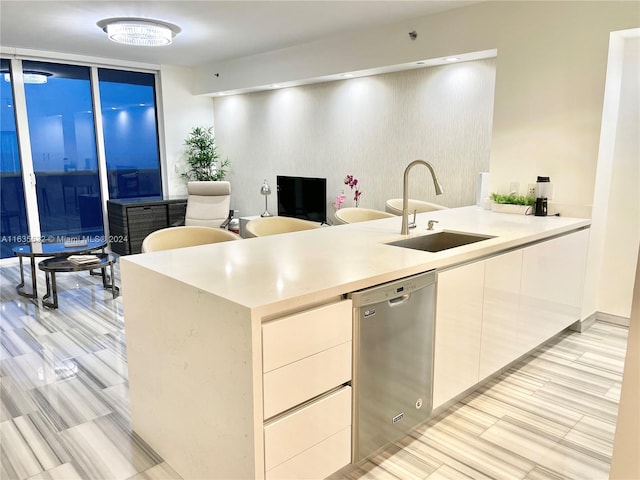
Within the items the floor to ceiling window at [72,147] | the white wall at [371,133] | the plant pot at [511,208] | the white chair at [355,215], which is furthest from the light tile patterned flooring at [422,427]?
the floor to ceiling window at [72,147]

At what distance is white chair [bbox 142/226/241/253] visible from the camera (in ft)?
8.96

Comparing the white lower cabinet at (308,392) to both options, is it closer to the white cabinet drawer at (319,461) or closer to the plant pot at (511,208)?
the white cabinet drawer at (319,461)

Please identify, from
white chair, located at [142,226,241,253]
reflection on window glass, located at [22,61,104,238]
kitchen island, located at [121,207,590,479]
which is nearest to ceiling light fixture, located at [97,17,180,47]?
reflection on window glass, located at [22,61,104,238]

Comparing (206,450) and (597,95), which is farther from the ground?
(597,95)

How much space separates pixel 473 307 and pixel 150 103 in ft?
20.1

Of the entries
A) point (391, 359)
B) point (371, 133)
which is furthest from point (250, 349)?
point (371, 133)

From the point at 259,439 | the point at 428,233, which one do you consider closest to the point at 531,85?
the point at 428,233

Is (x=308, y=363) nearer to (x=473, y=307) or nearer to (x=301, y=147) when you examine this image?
(x=473, y=307)

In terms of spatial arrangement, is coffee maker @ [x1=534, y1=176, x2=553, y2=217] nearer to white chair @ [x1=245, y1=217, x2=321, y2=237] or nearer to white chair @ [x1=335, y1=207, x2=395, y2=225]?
white chair @ [x1=335, y1=207, x2=395, y2=225]

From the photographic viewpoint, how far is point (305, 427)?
5.33 feet

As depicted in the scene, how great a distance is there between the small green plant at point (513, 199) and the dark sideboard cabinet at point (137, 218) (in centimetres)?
429

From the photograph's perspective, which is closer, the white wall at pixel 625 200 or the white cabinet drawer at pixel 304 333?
the white cabinet drawer at pixel 304 333

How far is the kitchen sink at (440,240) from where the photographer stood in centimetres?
267

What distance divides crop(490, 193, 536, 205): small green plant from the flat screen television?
232cm
